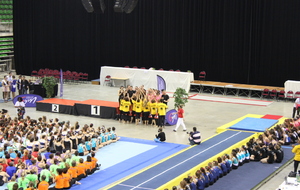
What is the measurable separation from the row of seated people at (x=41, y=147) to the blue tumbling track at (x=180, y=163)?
1.79m

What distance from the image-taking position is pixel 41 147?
17359mm

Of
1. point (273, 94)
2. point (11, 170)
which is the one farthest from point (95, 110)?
point (273, 94)

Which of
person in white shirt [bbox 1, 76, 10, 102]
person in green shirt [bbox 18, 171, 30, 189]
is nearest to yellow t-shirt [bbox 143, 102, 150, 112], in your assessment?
person in white shirt [bbox 1, 76, 10, 102]

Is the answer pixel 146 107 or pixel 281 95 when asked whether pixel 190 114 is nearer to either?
pixel 146 107

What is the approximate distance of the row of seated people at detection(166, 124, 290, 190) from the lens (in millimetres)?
13102

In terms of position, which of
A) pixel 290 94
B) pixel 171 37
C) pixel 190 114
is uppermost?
pixel 171 37

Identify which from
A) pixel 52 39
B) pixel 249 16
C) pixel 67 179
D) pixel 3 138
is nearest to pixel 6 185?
pixel 67 179

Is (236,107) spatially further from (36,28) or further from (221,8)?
(36,28)

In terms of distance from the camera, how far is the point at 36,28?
123 ft

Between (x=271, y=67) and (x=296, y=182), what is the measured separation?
56.9ft

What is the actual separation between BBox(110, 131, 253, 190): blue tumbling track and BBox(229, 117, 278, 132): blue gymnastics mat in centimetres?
47

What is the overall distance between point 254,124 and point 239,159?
5374mm

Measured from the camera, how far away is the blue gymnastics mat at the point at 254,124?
1993cm

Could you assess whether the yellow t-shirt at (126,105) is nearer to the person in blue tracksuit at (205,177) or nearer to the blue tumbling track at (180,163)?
the blue tumbling track at (180,163)
